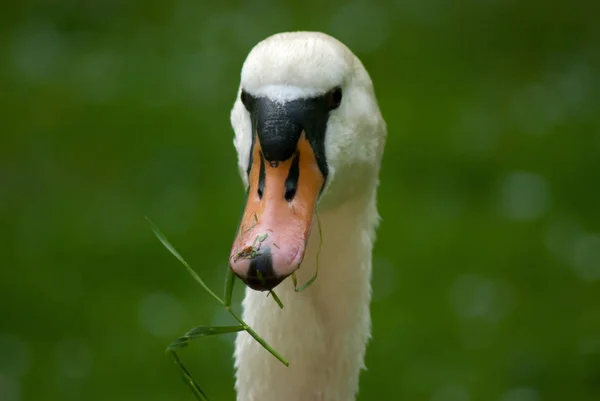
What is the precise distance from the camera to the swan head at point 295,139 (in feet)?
7.41

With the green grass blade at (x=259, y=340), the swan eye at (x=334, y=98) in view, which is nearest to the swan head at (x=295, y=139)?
the swan eye at (x=334, y=98)

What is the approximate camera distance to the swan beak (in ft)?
7.09

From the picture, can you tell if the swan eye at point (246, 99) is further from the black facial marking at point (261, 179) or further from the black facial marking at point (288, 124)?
the black facial marking at point (261, 179)

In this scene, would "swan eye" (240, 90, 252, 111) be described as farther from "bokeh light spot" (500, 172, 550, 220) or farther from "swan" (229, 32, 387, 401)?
"bokeh light spot" (500, 172, 550, 220)

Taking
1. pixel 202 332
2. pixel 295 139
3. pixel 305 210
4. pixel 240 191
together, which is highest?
pixel 295 139

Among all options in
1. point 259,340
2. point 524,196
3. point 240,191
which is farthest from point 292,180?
point 524,196

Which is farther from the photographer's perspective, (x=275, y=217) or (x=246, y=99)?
(x=246, y=99)

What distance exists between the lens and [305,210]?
7.63 feet

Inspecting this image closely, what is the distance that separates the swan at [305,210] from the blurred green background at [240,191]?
2.07 meters

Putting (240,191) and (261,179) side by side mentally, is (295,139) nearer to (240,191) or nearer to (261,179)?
(261,179)

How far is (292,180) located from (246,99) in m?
0.24

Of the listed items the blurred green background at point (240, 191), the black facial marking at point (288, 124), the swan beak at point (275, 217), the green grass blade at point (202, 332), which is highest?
the black facial marking at point (288, 124)

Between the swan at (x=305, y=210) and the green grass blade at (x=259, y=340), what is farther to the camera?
the green grass blade at (x=259, y=340)

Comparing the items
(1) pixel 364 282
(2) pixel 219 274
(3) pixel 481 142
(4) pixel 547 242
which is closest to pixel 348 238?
(1) pixel 364 282
